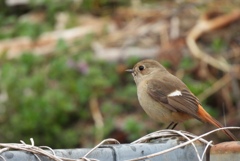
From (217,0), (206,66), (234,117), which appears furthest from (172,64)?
(217,0)

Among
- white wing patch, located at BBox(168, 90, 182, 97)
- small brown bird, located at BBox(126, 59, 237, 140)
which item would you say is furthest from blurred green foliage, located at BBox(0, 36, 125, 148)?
white wing patch, located at BBox(168, 90, 182, 97)

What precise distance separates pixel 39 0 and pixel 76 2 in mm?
550

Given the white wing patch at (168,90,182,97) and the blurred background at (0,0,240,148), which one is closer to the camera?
the white wing patch at (168,90,182,97)

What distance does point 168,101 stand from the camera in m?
5.03

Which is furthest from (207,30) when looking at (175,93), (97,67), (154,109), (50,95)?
(154,109)

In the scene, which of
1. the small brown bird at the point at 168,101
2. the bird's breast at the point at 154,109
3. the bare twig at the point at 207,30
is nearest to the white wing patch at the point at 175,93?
the small brown bird at the point at 168,101

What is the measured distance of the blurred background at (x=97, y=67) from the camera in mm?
7438

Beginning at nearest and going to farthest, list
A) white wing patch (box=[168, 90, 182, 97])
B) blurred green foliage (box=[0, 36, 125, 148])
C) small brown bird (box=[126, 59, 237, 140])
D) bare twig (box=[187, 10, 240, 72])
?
1. small brown bird (box=[126, 59, 237, 140])
2. white wing patch (box=[168, 90, 182, 97])
3. blurred green foliage (box=[0, 36, 125, 148])
4. bare twig (box=[187, 10, 240, 72])

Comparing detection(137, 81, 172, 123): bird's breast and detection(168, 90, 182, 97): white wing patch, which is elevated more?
detection(168, 90, 182, 97): white wing patch

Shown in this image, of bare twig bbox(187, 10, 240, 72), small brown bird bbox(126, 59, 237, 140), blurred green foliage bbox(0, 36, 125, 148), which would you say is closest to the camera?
small brown bird bbox(126, 59, 237, 140)

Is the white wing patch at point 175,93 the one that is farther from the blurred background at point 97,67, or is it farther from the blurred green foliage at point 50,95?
the blurred green foliage at point 50,95

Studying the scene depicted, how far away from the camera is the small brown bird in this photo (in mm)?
4859

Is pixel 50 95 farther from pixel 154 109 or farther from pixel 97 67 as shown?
pixel 154 109

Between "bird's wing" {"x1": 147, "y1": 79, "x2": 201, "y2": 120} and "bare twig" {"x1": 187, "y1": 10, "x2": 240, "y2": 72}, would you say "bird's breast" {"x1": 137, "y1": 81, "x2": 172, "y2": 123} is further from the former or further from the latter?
"bare twig" {"x1": 187, "y1": 10, "x2": 240, "y2": 72}
